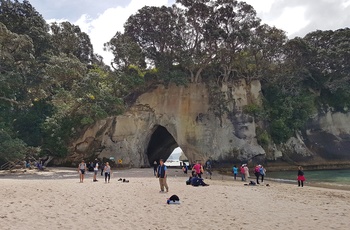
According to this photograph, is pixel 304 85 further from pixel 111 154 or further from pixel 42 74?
pixel 42 74

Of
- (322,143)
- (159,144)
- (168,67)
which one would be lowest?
(322,143)

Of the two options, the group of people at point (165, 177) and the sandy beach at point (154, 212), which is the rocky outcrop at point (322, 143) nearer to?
the group of people at point (165, 177)

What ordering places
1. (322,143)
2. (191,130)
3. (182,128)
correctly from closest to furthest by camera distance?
(191,130) → (182,128) → (322,143)

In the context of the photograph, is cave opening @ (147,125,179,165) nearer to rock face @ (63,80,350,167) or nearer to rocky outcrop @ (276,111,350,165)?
rock face @ (63,80,350,167)

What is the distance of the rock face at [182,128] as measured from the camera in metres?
35.3

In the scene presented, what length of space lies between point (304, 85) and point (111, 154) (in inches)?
1040

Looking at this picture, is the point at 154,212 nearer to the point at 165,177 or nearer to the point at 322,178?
the point at 165,177

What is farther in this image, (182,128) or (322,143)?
(322,143)

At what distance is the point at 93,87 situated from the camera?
94.8 ft

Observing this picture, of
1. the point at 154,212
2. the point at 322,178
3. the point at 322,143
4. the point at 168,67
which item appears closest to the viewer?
the point at 154,212

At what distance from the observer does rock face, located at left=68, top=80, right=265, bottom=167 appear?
3528 cm

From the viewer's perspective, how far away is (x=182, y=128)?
3644 centimetres

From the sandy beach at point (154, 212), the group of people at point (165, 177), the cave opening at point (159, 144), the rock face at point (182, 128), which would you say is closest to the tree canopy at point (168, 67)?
the rock face at point (182, 128)

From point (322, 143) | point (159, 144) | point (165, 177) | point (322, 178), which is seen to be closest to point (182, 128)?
point (159, 144)
